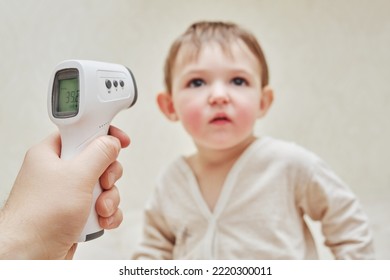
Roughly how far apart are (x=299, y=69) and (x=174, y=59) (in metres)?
0.51

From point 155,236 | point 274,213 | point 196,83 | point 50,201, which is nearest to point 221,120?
point 196,83

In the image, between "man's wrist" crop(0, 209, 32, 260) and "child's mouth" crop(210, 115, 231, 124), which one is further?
"child's mouth" crop(210, 115, 231, 124)

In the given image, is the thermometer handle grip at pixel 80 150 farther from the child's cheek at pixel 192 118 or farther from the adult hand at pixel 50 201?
the child's cheek at pixel 192 118

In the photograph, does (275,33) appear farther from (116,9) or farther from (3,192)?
(3,192)

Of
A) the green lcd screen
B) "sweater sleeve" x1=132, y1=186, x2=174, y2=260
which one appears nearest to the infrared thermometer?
the green lcd screen

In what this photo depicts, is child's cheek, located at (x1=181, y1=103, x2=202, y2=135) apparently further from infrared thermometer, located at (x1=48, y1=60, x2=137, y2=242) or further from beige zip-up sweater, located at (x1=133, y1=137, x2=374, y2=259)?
infrared thermometer, located at (x1=48, y1=60, x2=137, y2=242)

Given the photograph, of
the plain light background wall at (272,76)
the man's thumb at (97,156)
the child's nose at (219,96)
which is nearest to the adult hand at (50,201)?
the man's thumb at (97,156)

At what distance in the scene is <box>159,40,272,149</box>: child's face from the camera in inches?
37.9

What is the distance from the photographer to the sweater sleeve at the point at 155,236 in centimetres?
108

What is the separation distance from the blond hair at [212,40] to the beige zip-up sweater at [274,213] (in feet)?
0.65

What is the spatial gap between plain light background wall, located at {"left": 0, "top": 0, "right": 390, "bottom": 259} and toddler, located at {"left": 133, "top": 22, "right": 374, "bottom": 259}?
132 mm

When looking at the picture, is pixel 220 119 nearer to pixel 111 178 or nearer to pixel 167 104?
pixel 167 104

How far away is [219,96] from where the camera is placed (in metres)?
0.94
